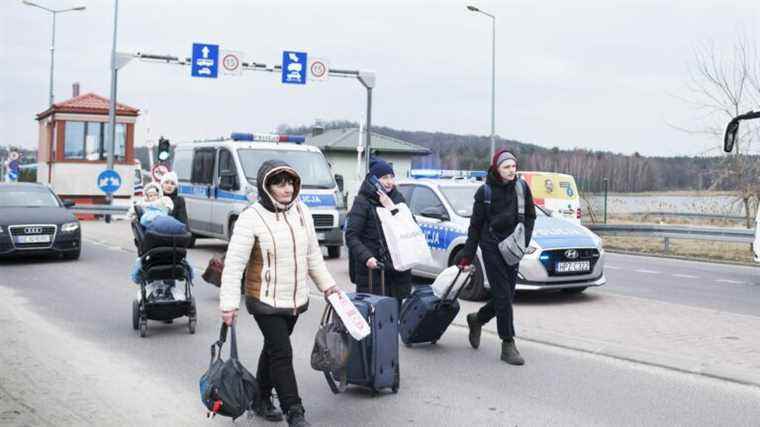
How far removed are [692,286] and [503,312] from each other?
26.5ft

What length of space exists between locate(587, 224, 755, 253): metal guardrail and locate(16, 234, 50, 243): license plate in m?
13.7

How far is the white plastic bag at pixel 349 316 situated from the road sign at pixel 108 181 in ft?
80.3

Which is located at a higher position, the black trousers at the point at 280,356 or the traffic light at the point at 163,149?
the traffic light at the point at 163,149

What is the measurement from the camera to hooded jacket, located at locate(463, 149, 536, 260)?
25.2 feet

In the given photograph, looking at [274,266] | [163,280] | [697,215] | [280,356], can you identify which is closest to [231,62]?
[697,215]

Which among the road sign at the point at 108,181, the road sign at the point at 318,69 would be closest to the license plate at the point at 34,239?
the road sign at the point at 108,181

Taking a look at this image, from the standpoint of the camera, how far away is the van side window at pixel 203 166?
18.5 m

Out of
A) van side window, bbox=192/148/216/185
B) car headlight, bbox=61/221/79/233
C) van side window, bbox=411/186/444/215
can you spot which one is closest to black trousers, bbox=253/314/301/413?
van side window, bbox=411/186/444/215

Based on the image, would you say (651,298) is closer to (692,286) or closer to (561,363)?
(692,286)

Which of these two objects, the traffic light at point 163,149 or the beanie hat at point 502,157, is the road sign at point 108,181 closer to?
the traffic light at point 163,149

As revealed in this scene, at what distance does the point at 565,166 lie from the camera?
150ft

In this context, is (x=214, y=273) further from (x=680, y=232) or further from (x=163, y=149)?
(x=163, y=149)

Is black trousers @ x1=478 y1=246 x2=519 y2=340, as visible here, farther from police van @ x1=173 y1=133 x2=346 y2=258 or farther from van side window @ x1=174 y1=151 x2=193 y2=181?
van side window @ x1=174 y1=151 x2=193 y2=181

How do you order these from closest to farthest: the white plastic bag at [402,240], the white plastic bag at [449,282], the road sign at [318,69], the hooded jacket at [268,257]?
1. the hooded jacket at [268,257]
2. the white plastic bag at [402,240]
3. the white plastic bag at [449,282]
4. the road sign at [318,69]
